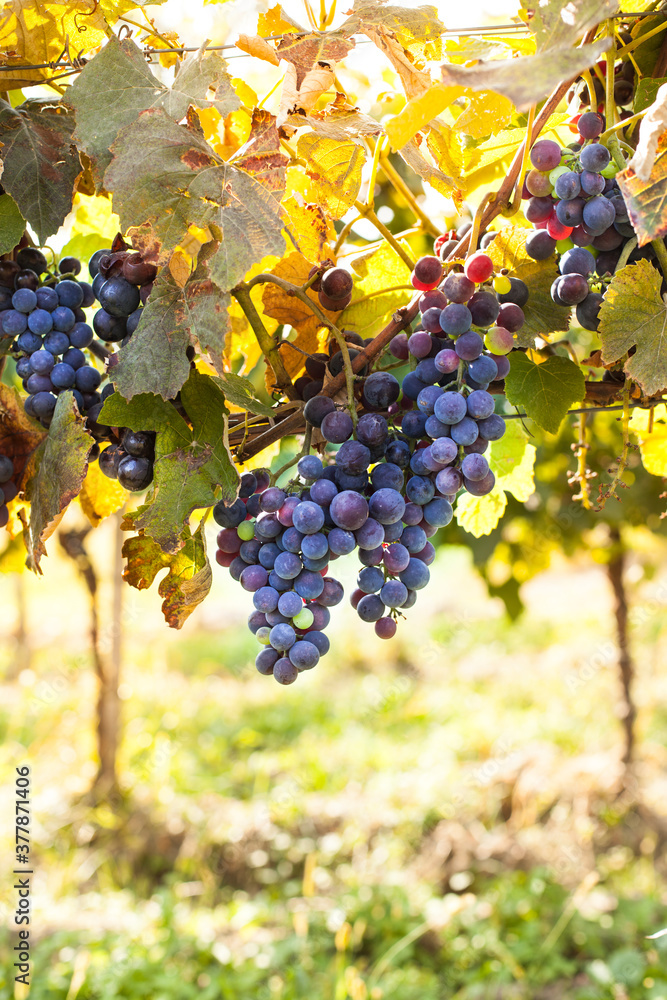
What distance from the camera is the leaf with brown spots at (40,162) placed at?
0.74 metres

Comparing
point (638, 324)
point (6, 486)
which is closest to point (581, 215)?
point (638, 324)

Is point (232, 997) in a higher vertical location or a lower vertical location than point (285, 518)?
lower

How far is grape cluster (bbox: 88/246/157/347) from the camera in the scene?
2.34ft

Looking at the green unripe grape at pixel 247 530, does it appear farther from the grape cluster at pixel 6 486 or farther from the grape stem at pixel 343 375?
the grape cluster at pixel 6 486

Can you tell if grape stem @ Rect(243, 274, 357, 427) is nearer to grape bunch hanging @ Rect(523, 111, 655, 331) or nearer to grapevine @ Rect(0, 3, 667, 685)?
grapevine @ Rect(0, 3, 667, 685)

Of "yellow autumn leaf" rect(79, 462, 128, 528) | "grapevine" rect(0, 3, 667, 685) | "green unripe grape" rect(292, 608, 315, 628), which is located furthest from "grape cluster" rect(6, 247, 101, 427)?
"green unripe grape" rect(292, 608, 315, 628)

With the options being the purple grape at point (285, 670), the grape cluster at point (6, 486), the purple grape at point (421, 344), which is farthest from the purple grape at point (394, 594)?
the grape cluster at point (6, 486)

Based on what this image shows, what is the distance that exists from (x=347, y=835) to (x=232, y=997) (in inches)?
44.9

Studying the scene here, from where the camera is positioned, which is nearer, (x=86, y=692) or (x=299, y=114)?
(x=299, y=114)

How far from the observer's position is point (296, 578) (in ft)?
2.22

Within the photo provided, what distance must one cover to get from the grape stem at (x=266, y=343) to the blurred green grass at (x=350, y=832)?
80.3 inches

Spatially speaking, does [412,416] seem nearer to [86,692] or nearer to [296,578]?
[296,578]

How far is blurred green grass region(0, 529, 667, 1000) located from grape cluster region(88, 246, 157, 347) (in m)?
2.11

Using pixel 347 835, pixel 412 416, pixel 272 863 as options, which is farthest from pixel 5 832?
pixel 412 416
